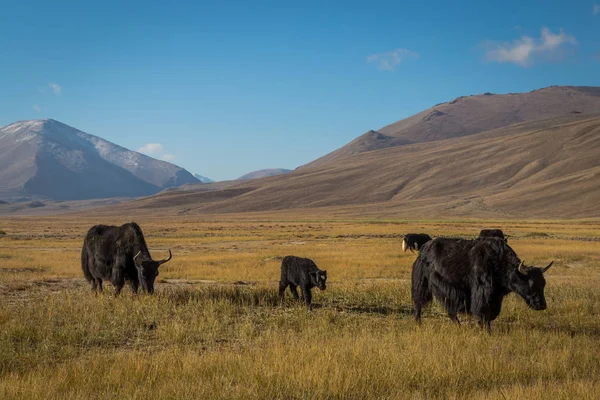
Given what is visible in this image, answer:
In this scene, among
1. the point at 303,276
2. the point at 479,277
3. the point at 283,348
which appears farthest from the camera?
the point at 303,276

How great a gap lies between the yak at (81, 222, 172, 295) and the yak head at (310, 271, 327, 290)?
3629mm

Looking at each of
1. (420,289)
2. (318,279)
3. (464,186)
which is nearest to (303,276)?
(318,279)

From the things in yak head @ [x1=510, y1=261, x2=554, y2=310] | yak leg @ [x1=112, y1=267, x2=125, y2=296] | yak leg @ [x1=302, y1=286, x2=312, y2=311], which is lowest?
yak leg @ [x1=302, y1=286, x2=312, y2=311]

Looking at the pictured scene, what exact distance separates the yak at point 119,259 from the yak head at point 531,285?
7999 millimetres

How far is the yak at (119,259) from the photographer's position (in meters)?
12.7

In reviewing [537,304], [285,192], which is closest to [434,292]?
[537,304]

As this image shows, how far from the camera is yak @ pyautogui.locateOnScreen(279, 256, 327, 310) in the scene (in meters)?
12.6

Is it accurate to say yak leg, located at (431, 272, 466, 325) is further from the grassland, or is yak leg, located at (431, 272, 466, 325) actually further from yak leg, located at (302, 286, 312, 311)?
yak leg, located at (302, 286, 312, 311)

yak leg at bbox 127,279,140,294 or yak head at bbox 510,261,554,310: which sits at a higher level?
yak head at bbox 510,261,554,310

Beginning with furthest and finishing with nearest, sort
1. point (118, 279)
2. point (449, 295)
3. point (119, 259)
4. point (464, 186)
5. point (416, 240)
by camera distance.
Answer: point (464, 186) < point (416, 240) < point (119, 259) < point (118, 279) < point (449, 295)

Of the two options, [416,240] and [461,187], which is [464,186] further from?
[416,240]

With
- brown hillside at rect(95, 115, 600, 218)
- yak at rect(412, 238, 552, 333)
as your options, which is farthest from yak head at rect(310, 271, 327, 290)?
brown hillside at rect(95, 115, 600, 218)

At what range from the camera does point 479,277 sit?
9.36 m

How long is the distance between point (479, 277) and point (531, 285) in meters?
0.89
